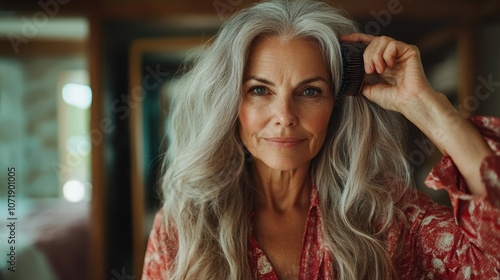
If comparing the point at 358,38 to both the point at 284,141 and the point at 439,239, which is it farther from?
the point at 439,239

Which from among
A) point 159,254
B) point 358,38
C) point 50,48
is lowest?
point 159,254

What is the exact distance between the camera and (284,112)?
1.03 m

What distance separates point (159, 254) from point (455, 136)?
692mm

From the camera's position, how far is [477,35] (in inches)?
93.6

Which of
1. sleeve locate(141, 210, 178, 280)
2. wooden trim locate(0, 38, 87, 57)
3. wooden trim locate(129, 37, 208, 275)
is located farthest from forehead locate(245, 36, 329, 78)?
wooden trim locate(0, 38, 87, 57)

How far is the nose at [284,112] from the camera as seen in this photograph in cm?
103

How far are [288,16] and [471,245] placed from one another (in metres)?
0.63

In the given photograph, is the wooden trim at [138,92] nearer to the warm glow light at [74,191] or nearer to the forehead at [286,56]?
the warm glow light at [74,191]

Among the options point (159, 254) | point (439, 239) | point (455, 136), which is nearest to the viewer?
point (455, 136)

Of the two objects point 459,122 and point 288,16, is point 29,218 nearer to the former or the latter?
point 288,16

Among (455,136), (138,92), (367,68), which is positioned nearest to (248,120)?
(367,68)

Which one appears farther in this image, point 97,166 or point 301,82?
point 97,166

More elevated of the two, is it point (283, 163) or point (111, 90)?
point (111, 90)

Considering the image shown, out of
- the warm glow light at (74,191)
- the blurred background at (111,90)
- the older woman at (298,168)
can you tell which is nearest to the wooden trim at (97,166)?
the blurred background at (111,90)
